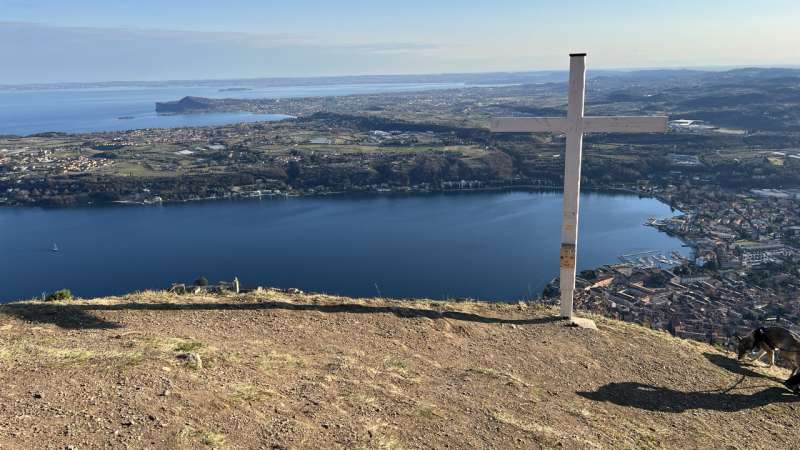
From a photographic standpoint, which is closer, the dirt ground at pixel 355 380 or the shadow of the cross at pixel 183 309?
the dirt ground at pixel 355 380

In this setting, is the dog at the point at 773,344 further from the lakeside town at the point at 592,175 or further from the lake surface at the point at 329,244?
the lake surface at the point at 329,244

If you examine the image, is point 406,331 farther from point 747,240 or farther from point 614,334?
point 747,240

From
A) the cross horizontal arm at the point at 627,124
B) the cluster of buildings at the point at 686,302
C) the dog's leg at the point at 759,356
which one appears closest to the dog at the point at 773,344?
the dog's leg at the point at 759,356

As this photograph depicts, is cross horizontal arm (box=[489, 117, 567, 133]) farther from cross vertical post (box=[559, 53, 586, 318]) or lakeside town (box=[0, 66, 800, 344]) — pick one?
lakeside town (box=[0, 66, 800, 344])

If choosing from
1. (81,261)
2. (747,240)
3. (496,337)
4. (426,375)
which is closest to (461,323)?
(496,337)

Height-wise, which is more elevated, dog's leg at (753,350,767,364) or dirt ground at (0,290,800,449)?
dirt ground at (0,290,800,449)

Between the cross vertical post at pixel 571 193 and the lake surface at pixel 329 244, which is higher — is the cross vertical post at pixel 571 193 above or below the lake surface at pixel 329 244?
above

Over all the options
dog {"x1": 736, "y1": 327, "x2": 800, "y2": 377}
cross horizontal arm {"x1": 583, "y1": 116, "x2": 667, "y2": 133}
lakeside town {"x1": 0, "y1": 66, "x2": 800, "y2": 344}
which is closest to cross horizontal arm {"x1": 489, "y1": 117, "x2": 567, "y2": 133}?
cross horizontal arm {"x1": 583, "y1": 116, "x2": 667, "y2": 133}
